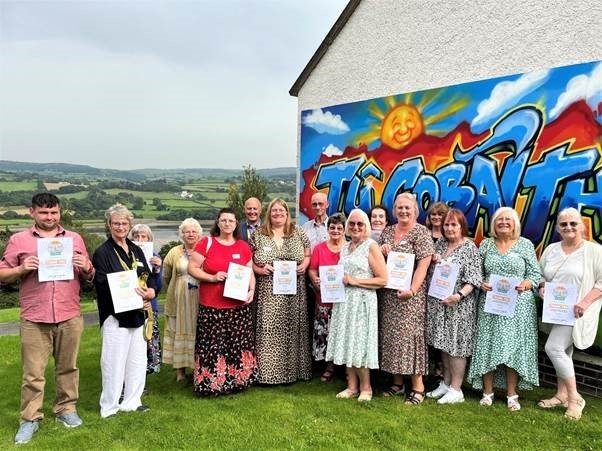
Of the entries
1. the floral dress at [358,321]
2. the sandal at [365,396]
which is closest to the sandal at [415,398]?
the sandal at [365,396]

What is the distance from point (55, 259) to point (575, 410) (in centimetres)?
485

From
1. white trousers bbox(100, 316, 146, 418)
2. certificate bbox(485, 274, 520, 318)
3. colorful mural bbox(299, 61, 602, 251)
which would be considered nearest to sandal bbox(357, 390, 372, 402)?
certificate bbox(485, 274, 520, 318)

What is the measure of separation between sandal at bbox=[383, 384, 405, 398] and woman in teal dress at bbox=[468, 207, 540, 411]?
2.95 feet

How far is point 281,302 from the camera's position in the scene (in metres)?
5.06

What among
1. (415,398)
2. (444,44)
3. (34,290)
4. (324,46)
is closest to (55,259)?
(34,290)

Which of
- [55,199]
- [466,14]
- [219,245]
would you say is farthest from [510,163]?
[55,199]

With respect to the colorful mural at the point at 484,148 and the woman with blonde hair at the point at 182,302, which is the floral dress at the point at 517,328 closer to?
the colorful mural at the point at 484,148

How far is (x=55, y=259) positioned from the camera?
3.88m

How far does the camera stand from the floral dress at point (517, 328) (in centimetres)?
432

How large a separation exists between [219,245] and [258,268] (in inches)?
19.8

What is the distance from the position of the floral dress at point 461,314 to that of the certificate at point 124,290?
9.42 feet

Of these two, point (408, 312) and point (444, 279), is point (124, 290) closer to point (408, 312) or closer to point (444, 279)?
point (408, 312)

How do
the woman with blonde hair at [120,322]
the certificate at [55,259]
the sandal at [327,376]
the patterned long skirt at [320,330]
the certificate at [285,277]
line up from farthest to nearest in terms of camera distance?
the sandal at [327,376]
the patterned long skirt at [320,330]
the certificate at [285,277]
the woman with blonde hair at [120,322]
the certificate at [55,259]

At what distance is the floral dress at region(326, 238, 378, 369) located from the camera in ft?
15.2
